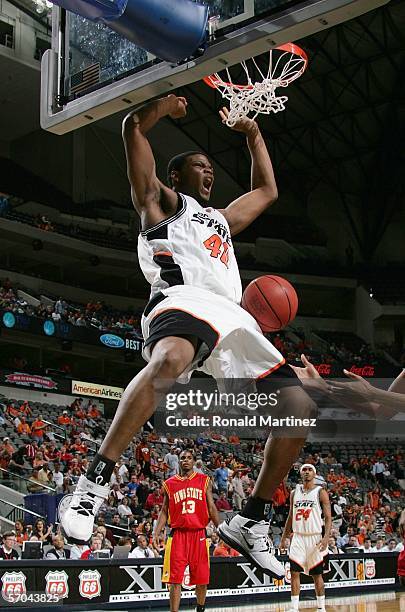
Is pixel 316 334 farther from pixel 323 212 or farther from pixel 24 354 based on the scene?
pixel 24 354

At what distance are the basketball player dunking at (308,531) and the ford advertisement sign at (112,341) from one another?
568 inches

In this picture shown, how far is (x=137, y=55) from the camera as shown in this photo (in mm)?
4480

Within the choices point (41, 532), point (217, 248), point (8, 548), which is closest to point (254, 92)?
point (217, 248)

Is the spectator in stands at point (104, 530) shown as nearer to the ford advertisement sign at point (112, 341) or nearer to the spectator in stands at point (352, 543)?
the spectator in stands at point (352, 543)

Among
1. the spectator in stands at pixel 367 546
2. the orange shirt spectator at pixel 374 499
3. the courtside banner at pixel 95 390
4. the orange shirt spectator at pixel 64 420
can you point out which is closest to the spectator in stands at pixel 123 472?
the orange shirt spectator at pixel 64 420

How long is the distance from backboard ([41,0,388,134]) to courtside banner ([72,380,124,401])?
18.3m

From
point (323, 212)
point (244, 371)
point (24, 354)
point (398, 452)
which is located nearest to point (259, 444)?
point (398, 452)

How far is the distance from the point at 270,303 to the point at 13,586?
248 inches

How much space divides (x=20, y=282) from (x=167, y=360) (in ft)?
72.8

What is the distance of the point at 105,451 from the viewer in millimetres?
3381

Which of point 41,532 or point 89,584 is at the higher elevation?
point 41,532

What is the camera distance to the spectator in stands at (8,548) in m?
10.2

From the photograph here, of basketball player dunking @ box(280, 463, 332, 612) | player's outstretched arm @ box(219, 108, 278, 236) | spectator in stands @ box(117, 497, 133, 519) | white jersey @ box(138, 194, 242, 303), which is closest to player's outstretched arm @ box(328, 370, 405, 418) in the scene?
white jersey @ box(138, 194, 242, 303)

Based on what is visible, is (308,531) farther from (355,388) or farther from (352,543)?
(352,543)
